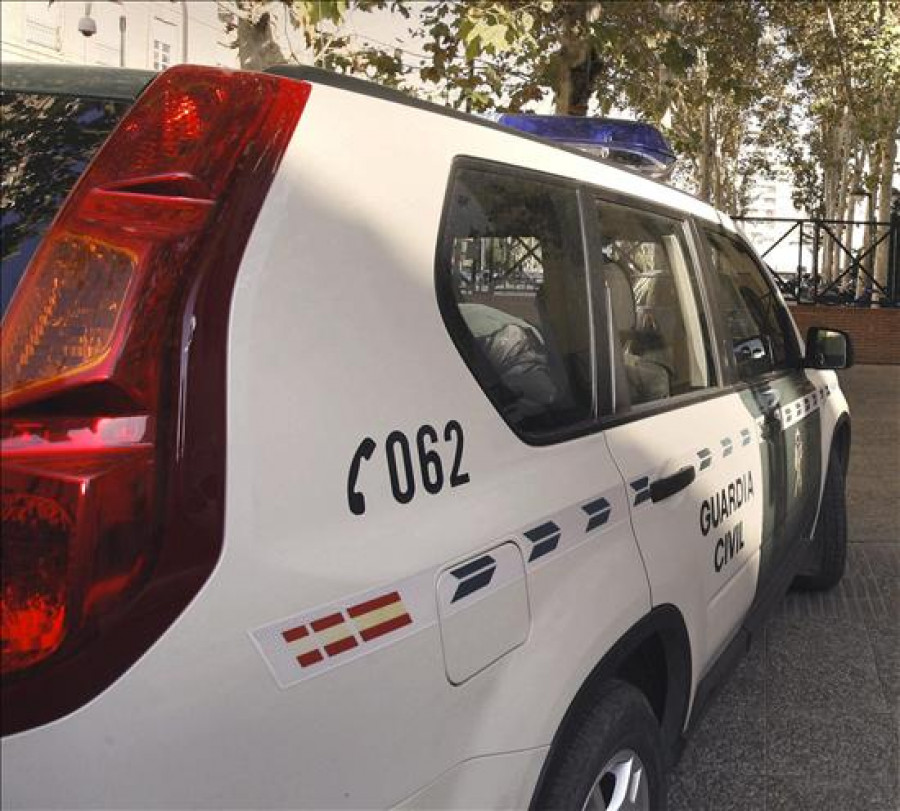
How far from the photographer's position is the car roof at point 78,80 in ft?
5.05

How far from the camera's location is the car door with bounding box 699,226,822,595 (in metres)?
Result: 3.10

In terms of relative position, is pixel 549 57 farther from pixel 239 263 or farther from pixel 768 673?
pixel 239 263

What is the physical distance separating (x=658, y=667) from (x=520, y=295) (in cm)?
95

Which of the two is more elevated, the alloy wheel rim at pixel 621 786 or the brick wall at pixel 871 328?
the brick wall at pixel 871 328

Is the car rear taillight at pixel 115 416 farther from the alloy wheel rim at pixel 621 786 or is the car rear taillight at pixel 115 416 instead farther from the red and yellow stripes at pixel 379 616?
the alloy wheel rim at pixel 621 786

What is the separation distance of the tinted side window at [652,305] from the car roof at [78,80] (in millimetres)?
1071

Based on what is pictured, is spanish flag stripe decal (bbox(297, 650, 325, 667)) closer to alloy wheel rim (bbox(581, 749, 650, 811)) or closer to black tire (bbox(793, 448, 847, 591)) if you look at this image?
alloy wheel rim (bbox(581, 749, 650, 811))

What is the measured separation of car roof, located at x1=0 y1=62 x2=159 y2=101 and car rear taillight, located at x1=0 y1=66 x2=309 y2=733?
0.33 metres

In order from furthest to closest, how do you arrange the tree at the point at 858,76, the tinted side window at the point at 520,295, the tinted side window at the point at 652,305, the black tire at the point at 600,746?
the tree at the point at 858,76 < the tinted side window at the point at 652,305 < the black tire at the point at 600,746 < the tinted side window at the point at 520,295

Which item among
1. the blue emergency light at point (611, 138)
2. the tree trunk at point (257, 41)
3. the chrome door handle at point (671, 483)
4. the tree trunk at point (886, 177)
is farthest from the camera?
the tree trunk at point (886, 177)

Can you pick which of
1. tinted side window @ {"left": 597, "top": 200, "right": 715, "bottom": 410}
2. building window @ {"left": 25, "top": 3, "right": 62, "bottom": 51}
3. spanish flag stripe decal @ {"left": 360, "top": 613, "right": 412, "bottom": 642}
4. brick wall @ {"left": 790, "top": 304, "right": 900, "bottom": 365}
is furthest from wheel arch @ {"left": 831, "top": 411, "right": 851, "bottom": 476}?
building window @ {"left": 25, "top": 3, "right": 62, "bottom": 51}

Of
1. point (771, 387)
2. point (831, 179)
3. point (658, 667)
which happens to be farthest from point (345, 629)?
point (831, 179)

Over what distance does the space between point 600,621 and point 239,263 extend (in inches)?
39.7

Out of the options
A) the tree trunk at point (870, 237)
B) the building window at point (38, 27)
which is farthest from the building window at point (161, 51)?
the tree trunk at point (870, 237)
